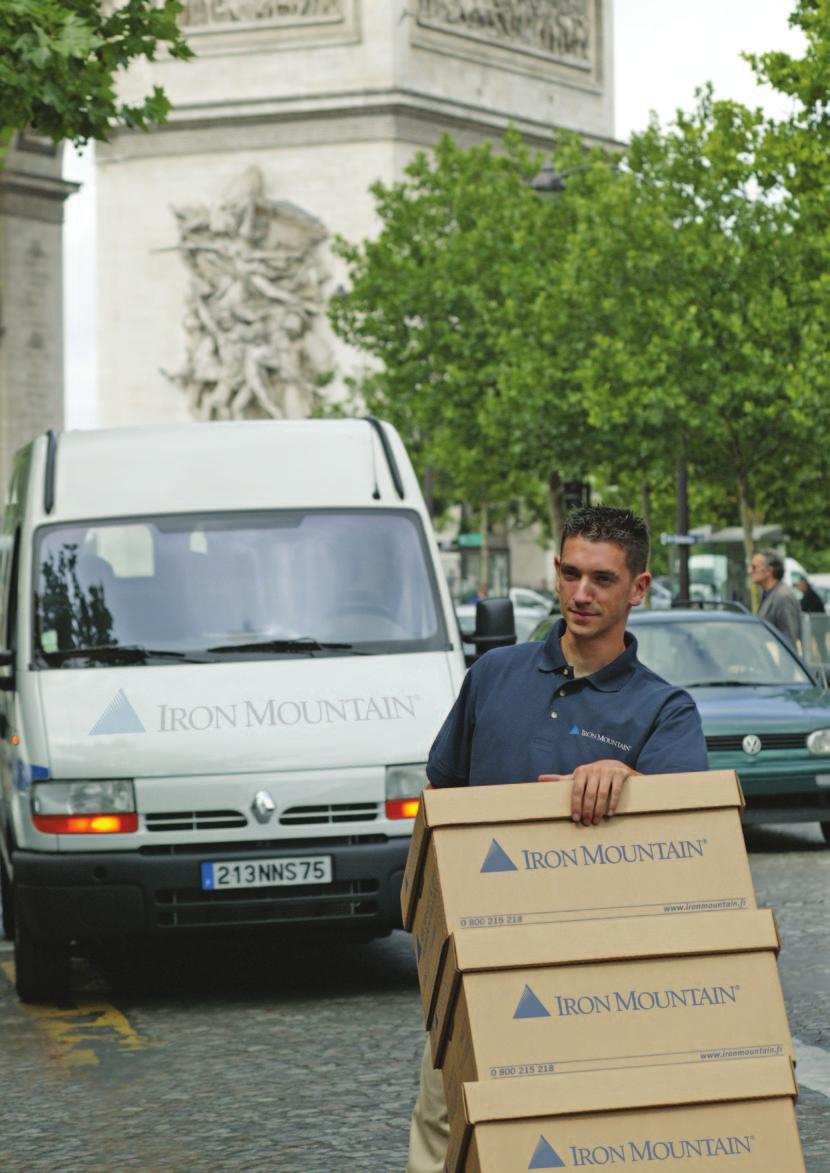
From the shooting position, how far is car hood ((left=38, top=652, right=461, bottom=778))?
898 cm

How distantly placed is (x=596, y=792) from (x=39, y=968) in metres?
5.54

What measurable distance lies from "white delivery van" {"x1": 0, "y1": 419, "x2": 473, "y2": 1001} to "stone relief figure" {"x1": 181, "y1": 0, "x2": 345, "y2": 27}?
47748 millimetres

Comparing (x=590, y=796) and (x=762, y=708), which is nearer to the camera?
(x=590, y=796)

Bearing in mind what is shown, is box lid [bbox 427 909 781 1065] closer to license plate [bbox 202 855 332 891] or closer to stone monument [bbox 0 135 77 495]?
license plate [bbox 202 855 332 891]

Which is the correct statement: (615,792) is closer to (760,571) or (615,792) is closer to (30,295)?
(760,571)

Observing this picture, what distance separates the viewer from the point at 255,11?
57344mm

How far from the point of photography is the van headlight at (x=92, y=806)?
8.95 meters

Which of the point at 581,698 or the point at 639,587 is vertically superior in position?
the point at 639,587

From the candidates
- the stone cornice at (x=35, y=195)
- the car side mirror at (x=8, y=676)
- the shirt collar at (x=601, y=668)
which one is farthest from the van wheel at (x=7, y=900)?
the stone cornice at (x=35, y=195)

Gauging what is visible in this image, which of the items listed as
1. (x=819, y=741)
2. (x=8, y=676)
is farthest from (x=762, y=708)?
(x=8, y=676)

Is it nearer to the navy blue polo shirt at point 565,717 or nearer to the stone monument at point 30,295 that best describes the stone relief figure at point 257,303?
the stone monument at point 30,295

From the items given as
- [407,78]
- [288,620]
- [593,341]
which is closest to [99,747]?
[288,620]

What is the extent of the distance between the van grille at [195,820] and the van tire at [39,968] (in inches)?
23.7

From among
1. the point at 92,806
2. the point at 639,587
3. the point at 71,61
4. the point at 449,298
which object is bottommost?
the point at 92,806
